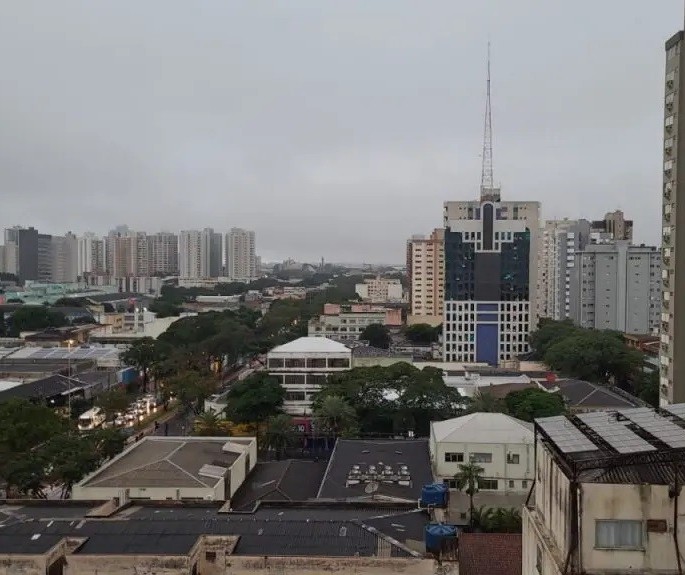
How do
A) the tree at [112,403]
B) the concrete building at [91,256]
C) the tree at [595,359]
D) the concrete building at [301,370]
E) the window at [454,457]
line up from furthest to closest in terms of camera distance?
the concrete building at [91,256] → the tree at [595,359] → the concrete building at [301,370] → the tree at [112,403] → the window at [454,457]

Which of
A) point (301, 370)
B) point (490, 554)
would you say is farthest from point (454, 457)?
point (301, 370)

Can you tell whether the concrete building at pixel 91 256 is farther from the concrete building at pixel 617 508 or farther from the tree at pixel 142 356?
the concrete building at pixel 617 508

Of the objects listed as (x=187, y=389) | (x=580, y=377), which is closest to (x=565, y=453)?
(x=187, y=389)

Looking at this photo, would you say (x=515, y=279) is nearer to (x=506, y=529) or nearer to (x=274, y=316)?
(x=274, y=316)

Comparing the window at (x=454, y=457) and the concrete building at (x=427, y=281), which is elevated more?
the concrete building at (x=427, y=281)

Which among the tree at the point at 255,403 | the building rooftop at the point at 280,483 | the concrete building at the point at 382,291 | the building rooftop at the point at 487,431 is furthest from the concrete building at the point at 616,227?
the building rooftop at the point at 280,483

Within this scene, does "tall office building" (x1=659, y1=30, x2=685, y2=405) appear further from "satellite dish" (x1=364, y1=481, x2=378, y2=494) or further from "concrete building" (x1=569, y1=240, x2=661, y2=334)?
"concrete building" (x1=569, y1=240, x2=661, y2=334)

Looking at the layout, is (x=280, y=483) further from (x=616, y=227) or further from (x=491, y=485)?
(x=616, y=227)
